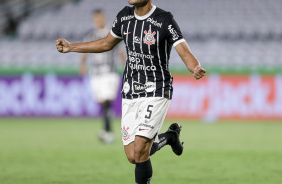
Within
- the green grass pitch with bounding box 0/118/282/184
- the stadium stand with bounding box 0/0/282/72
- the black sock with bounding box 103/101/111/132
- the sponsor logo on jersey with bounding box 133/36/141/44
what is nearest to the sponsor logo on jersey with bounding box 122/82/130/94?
the sponsor logo on jersey with bounding box 133/36/141/44

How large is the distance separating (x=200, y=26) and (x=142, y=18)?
53.3ft

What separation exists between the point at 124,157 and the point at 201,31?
12881mm

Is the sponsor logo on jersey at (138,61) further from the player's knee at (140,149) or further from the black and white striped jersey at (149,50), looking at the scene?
the player's knee at (140,149)

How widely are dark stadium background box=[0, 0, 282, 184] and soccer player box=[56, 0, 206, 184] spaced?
1.45 metres

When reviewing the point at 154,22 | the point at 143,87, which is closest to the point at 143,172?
the point at 143,87

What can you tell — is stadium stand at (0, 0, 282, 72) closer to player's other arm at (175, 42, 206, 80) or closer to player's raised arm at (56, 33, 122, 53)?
player's raised arm at (56, 33, 122, 53)

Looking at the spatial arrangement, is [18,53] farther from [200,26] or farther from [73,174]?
[73,174]

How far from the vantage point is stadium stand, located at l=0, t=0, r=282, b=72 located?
65.3 feet

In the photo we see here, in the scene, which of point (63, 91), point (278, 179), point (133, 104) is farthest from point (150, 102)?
point (63, 91)

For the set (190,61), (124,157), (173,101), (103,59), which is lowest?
(124,157)

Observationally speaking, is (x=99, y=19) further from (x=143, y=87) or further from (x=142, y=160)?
(x=142, y=160)

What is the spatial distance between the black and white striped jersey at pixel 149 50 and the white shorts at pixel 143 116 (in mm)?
67

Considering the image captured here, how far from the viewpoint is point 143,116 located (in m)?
5.58

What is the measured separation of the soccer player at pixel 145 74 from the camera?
217 inches
